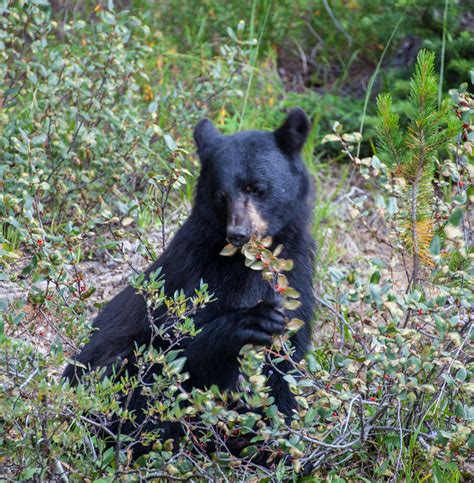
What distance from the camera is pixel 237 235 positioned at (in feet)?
12.4

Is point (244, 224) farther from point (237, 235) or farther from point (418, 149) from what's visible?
point (418, 149)

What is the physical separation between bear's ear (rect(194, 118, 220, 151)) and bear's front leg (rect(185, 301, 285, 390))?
33.8 inches

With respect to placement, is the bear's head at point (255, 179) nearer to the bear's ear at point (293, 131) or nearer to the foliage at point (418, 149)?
the bear's ear at point (293, 131)

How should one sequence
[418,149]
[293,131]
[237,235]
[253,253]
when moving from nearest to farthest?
[253,253]
[237,235]
[418,149]
[293,131]

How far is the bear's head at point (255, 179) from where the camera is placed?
3994 millimetres

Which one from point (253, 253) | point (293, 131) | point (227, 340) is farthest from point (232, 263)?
point (253, 253)

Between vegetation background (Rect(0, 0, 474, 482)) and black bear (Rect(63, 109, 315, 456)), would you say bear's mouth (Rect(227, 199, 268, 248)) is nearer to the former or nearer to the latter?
black bear (Rect(63, 109, 315, 456))

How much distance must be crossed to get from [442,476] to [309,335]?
2.96ft

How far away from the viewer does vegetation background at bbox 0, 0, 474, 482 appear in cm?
330

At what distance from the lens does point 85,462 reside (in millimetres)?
3398

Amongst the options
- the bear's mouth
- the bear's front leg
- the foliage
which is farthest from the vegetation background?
the bear's mouth

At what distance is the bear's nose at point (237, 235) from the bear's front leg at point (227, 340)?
0.28 m

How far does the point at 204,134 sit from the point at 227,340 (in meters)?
1.06

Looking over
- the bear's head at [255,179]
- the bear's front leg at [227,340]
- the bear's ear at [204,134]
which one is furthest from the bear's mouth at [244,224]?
the bear's ear at [204,134]
